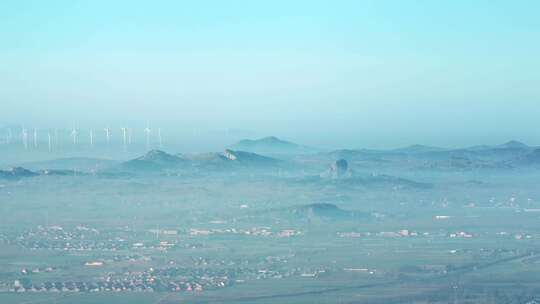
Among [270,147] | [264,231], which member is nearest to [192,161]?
[270,147]

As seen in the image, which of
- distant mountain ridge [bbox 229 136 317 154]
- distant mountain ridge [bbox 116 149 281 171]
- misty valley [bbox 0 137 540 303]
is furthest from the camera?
distant mountain ridge [bbox 229 136 317 154]

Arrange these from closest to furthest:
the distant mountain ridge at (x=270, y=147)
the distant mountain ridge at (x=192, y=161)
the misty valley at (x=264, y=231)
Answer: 1. the misty valley at (x=264, y=231)
2. the distant mountain ridge at (x=192, y=161)
3. the distant mountain ridge at (x=270, y=147)

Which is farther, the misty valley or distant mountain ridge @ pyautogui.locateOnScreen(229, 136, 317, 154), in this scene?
distant mountain ridge @ pyautogui.locateOnScreen(229, 136, 317, 154)

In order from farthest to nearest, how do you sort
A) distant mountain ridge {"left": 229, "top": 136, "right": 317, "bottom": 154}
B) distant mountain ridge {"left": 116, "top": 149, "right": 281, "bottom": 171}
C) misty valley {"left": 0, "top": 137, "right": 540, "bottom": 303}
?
1. distant mountain ridge {"left": 229, "top": 136, "right": 317, "bottom": 154}
2. distant mountain ridge {"left": 116, "top": 149, "right": 281, "bottom": 171}
3. misty valley {"left": 0, "top": 137, "right": 540, "bottom": 303}

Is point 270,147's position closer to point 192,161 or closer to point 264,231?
point 192,161

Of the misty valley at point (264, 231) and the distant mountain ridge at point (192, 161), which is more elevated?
the distant mountain ridge at point (192, 161)

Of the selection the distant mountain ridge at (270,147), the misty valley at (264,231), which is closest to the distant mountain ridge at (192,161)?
the misty valley at (264,231)

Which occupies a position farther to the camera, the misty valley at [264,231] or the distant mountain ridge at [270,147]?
the distant mountain ridge at [270,147]

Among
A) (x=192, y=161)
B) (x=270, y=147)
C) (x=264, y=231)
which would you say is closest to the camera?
(x=264, y=231)

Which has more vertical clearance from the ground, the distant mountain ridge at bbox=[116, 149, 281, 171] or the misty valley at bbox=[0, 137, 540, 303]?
the distant mountain ridge at bbox=[116, 149, 281, 171]

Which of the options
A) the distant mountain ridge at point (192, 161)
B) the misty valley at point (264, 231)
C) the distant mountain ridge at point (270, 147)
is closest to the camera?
the misty valley at point (264, 231)

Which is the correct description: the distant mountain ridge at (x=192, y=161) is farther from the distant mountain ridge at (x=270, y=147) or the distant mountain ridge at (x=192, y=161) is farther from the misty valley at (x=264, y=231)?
the distant mountain ridge at (x=270, y=147)

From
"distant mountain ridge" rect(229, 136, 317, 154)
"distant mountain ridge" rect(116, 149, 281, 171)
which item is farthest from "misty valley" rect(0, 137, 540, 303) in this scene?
"distant mountain ridge" rect(229, 136, 317, 154)

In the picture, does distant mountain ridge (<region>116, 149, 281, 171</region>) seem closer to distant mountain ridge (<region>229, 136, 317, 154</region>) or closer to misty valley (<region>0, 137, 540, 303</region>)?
misty valley (<region>0, 137, 540, 303</region>)
